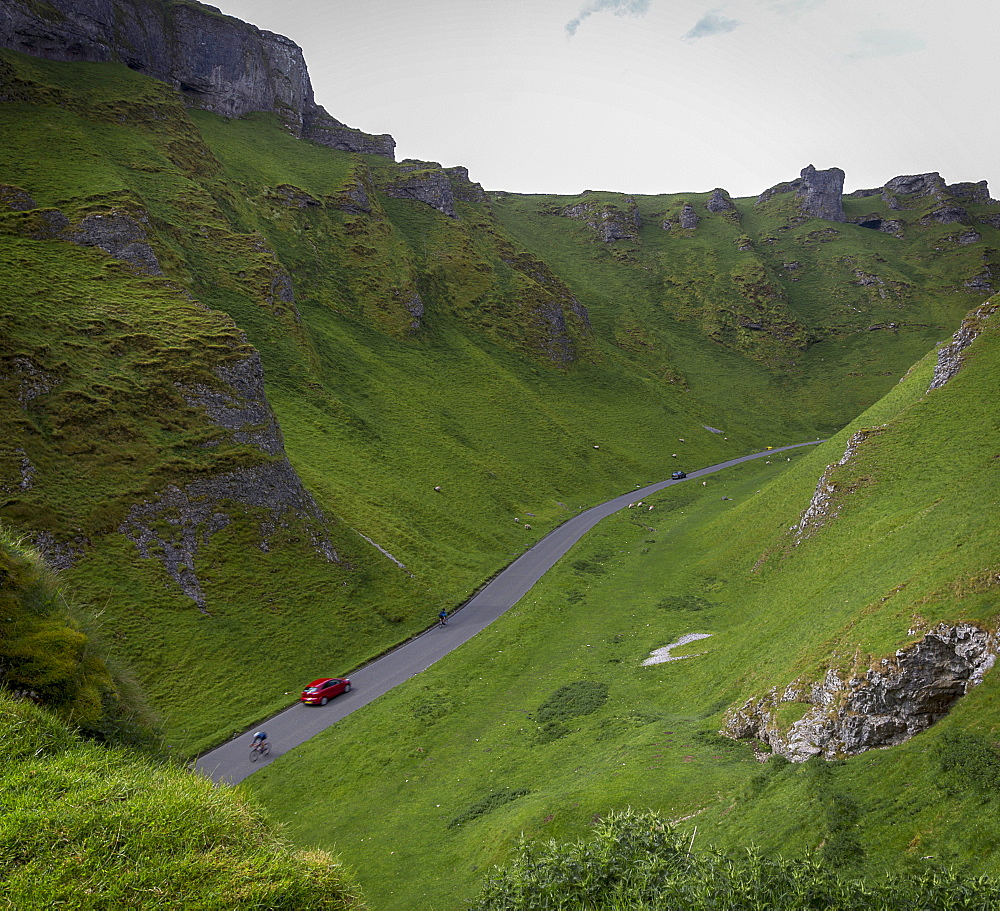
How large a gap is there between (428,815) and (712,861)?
19366 mm

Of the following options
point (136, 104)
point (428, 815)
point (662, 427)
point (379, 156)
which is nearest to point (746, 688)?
point (428, 815)

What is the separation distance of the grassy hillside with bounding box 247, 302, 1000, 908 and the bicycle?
1536 millimetres

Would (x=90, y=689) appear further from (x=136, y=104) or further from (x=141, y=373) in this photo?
(x=136, y=104)

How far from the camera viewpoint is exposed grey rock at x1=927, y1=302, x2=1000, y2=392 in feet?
150

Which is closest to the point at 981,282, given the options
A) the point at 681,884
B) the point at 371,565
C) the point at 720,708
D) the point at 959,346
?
the point at 959,346

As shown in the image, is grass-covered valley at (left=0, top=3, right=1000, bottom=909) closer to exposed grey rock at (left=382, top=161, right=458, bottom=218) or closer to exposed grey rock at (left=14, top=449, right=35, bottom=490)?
exposed grey rock at (left=14, top=449, right=35, bottom=490)

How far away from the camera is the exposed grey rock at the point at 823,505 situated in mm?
42719

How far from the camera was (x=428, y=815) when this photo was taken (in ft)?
85.6

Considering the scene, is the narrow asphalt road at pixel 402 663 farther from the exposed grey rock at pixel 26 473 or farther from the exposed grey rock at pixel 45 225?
the exposed grey rock at pixel 45 225

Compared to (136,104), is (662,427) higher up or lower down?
lower down

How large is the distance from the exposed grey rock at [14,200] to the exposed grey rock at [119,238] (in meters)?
5.84

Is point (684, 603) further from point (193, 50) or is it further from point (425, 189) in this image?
point (193, 50)

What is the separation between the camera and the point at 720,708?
26391 millimetres

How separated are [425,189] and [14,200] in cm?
10240
